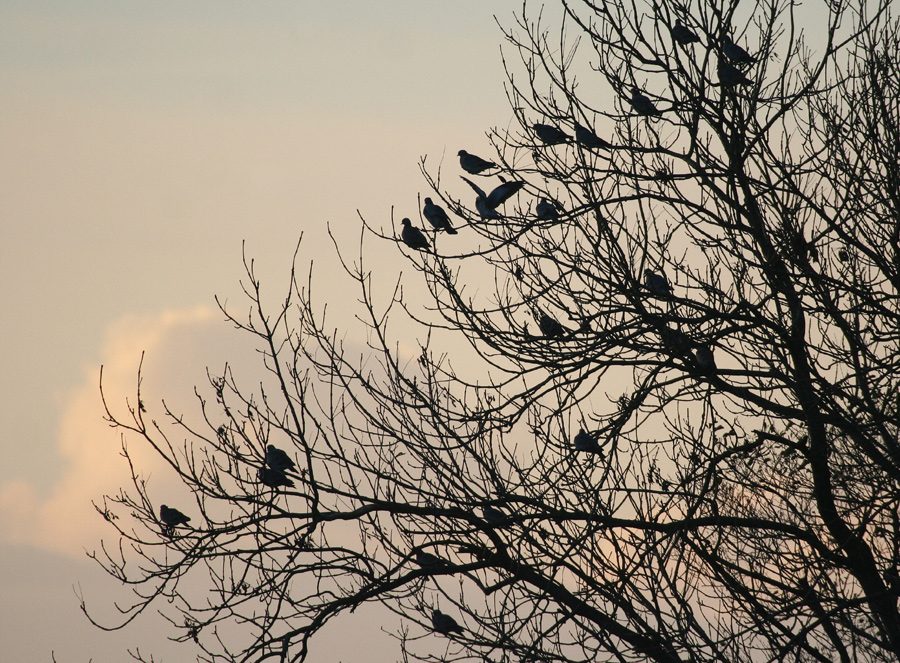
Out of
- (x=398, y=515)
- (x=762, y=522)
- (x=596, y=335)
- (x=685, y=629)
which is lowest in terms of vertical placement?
(x=685, y=629)

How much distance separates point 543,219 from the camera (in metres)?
6.63

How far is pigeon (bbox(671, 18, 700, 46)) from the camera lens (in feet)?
22.2

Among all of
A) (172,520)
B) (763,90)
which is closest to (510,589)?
(172,520)

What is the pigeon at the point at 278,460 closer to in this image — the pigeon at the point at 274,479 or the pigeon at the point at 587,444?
the pigeon at the point at 274,479

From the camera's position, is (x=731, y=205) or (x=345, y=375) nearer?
(x=731, y=205)

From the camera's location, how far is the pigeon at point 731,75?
658 centimetres

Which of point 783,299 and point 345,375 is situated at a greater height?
point 345,375

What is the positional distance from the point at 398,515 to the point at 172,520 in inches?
64.8

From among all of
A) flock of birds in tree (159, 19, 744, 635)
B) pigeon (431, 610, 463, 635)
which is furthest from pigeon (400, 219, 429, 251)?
pigeon (431, 610, 463, 635)

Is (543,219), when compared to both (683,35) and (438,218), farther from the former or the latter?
(683,35)

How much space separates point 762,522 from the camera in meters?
6.64

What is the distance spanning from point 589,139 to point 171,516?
4222mm

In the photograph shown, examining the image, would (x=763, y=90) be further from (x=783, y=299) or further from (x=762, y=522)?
(x=762, y=522)

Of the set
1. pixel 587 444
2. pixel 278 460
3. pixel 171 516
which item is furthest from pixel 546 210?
pixel 171 516
